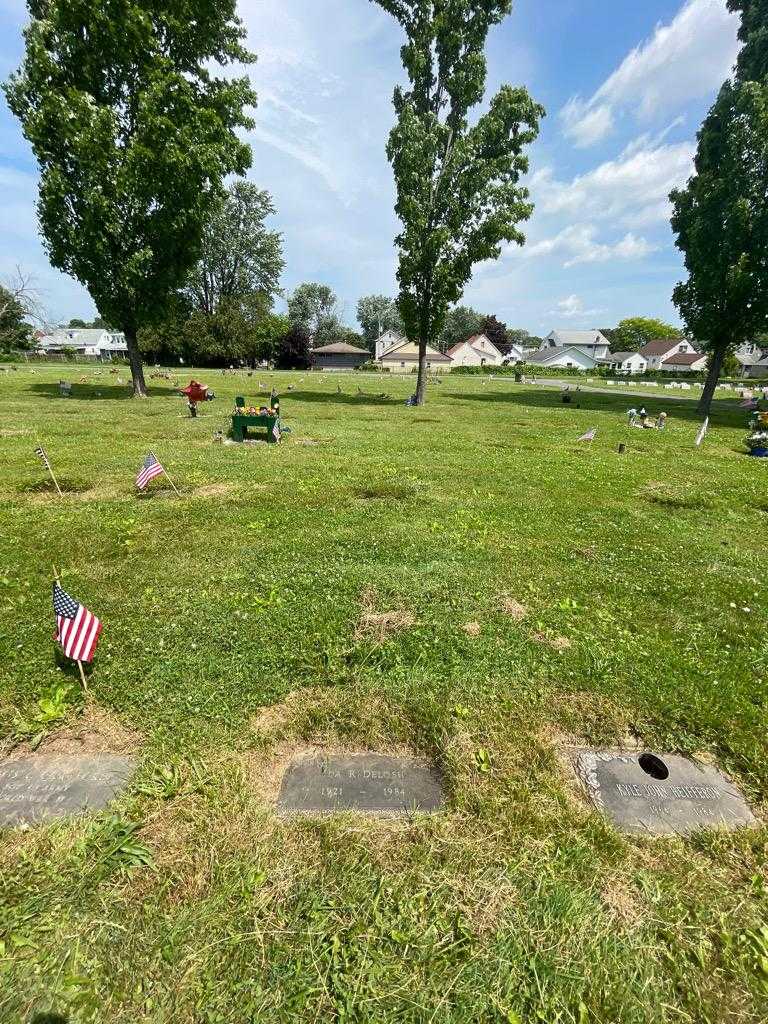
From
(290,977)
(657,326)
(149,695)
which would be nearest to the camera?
(290,977)

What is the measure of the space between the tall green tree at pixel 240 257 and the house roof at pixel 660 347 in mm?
79961

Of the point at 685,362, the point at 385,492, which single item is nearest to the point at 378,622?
the point at 385,492

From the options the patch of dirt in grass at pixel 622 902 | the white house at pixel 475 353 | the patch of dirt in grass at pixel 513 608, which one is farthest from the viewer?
the white house at pixel 475 353

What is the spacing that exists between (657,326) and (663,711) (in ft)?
481

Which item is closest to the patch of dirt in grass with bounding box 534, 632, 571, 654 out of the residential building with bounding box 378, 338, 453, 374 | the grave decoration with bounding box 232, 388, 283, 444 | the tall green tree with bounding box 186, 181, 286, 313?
the grave decoration with bounding box 232, 388, 283, 444

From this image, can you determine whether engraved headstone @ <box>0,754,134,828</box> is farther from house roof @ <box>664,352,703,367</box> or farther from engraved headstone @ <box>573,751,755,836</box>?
house roof @ <box>664,352,703,367</box>

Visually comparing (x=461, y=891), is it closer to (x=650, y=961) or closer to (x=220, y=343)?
(x=650, y=961)

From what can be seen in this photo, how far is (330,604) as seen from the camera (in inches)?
189

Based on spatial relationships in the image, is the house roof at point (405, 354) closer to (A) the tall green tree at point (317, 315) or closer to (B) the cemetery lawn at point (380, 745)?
(A) the tall green tree at point (317, 315)

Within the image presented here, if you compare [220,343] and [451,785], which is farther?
[220,343]

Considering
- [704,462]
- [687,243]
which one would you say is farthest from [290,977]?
[687,243]

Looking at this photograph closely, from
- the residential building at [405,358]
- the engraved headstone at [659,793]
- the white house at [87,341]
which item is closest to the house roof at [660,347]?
the residential building at [405,358]

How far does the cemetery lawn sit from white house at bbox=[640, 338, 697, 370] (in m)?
110

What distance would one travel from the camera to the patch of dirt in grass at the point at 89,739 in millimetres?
3104
